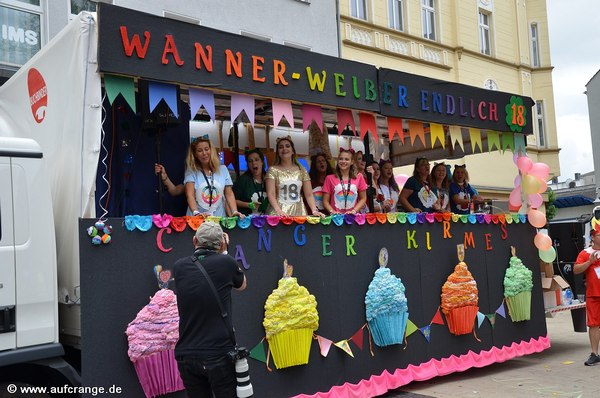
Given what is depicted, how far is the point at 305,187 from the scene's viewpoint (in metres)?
6.98

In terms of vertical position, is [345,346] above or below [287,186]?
below

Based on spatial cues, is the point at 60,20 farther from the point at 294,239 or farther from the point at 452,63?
the point at 452,63

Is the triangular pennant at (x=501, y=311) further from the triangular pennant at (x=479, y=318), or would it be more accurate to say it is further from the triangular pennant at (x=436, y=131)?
the triangular pennant at (x=436, y=131)

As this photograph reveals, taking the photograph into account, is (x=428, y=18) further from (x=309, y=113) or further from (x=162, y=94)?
(x=162, y=94)

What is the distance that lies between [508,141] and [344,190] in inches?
124

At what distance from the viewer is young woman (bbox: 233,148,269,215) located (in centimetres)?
708

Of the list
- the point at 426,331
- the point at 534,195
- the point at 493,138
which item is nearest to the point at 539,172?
the point at 534,195

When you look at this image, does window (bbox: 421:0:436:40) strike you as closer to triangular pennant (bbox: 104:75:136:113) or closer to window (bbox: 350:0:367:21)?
window (bbox: 350:0:367:21)

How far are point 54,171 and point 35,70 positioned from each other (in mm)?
1059

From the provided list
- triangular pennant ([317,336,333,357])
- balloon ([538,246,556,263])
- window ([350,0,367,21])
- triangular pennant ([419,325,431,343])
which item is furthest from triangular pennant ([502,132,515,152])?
window ([350,0,367,21])

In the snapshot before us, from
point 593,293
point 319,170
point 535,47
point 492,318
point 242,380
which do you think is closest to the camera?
point 242,380

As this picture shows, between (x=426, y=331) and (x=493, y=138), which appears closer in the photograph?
(x=426, y=331)

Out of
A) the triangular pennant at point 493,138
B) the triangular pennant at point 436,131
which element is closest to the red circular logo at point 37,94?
the triangular pennant at point 436,131

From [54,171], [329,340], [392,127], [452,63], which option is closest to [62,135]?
[54,171]
